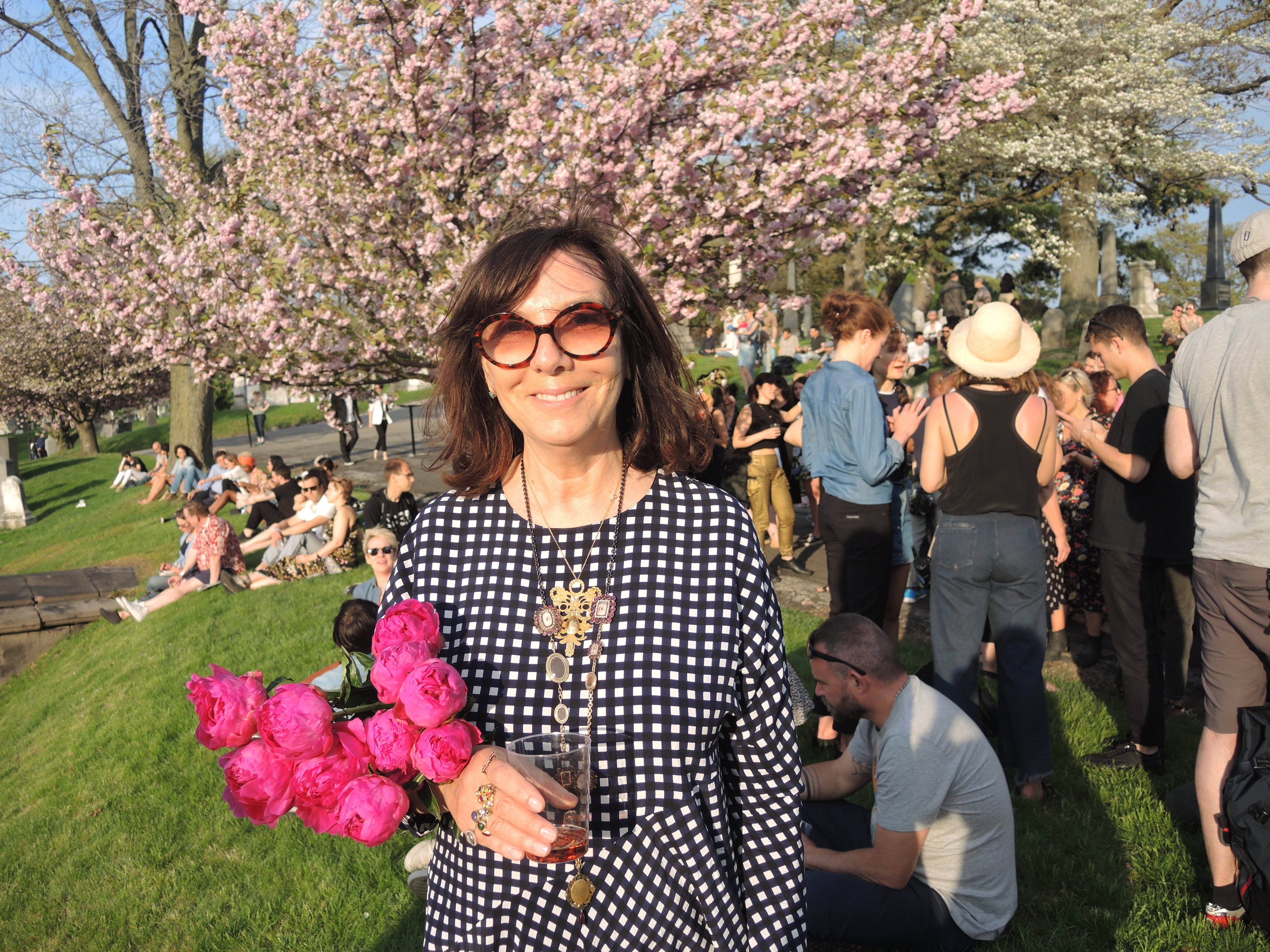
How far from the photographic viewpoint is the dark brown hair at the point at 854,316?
505cm

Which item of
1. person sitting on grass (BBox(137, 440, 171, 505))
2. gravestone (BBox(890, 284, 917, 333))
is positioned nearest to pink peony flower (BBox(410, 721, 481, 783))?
person sitting on grass (BBox(137, 440, 171, 505))

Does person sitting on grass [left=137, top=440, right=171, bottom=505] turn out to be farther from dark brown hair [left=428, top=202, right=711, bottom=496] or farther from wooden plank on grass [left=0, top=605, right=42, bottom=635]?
dark brown hair [left=428, top=202, right=711, bottom=496]

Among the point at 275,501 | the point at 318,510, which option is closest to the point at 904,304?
the point at 275,501

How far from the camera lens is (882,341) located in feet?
16.9

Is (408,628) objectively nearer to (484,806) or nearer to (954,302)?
(484,806)

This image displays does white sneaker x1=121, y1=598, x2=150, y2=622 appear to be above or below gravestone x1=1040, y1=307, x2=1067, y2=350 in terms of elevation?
below

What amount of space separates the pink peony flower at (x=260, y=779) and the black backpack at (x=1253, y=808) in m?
3.08

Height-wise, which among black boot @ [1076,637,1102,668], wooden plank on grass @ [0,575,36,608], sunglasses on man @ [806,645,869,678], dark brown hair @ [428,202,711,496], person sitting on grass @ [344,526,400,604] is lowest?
wooden plank on grass @ [0,575,36,608]

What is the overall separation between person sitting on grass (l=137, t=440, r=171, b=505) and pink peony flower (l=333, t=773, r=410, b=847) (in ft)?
70.0

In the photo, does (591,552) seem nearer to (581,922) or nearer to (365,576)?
(581,922)

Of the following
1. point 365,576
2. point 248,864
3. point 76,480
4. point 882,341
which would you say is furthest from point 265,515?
point 76,480

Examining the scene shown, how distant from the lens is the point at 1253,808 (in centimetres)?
309

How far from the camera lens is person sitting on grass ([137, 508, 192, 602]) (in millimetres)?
11391

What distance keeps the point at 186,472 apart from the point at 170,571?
8.09 meters
